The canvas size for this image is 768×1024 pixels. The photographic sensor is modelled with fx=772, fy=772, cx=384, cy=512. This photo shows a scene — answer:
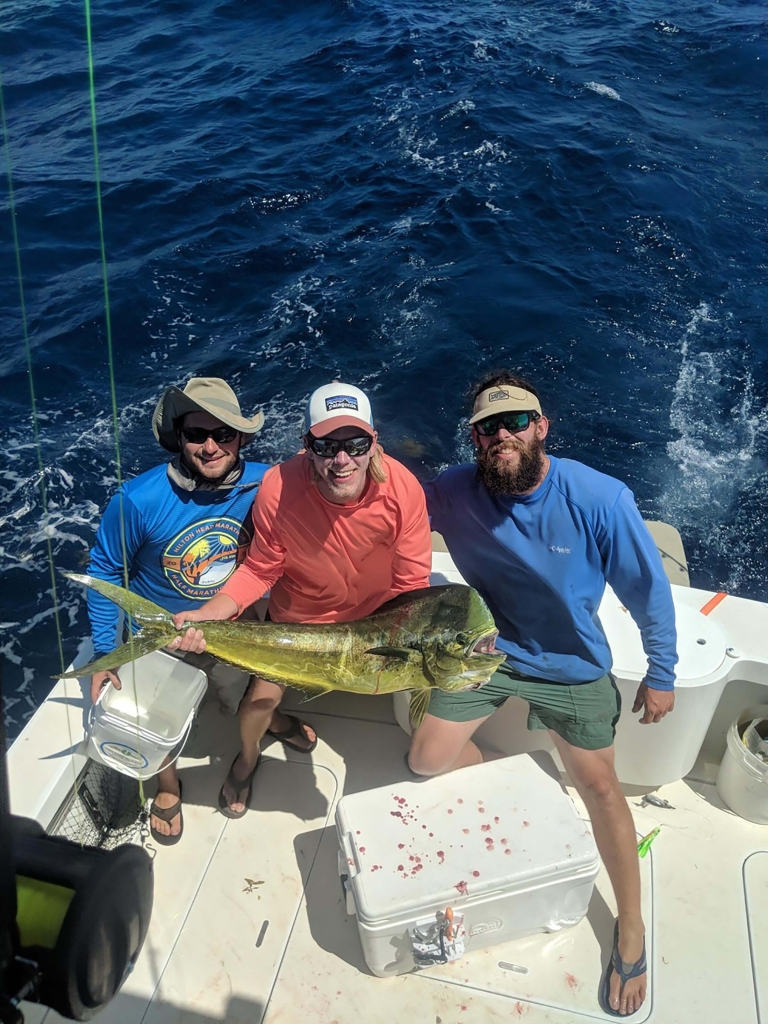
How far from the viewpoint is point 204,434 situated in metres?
2.70

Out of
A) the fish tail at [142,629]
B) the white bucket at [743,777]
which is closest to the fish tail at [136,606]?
the fish tail at [142,629]

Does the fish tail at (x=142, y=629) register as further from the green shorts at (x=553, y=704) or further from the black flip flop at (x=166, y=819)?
the green shorts at (x=553, y=704)

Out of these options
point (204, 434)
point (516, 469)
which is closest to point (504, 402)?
point (516, 469)

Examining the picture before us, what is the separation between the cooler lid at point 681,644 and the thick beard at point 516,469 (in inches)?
28.0

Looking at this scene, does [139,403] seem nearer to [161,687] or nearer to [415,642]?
[161,687]

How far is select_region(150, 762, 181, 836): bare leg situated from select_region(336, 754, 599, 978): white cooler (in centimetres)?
83

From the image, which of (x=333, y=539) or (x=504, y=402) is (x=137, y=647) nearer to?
(x=333, y=539)

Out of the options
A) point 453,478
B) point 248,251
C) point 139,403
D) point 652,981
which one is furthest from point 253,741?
point 248,251

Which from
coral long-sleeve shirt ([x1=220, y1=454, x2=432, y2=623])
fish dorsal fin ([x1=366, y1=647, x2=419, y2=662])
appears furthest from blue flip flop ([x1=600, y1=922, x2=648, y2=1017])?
coral long-sleeve shirt ([x1=220, y1=454, x2=432, y2=623])

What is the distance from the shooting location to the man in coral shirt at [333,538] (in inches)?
104

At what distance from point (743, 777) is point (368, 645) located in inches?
65.0

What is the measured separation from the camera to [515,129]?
39.1ft

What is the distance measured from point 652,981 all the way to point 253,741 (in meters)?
1.68

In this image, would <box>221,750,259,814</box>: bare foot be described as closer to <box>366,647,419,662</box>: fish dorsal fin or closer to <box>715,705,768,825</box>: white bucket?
<box>366,647,419,662</box>: fish dorsal fin
